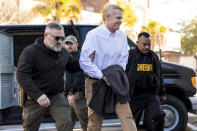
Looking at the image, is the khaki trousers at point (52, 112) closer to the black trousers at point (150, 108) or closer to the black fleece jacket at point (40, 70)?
the black fleece jacket at point (40, 70)

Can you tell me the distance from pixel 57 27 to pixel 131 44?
7.65 ft

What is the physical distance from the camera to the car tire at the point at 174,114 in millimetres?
5859

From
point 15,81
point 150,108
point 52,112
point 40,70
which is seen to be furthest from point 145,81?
point 15,81

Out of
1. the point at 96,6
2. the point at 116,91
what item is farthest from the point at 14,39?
the point at 96,6

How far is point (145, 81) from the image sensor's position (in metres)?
4.51

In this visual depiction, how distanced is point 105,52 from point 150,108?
1.50 metres

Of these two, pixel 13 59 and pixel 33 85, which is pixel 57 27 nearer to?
pixel 33 85

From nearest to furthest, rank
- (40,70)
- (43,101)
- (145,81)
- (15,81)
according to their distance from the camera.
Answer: (43,101), (40,70), (145,81), (15,81)

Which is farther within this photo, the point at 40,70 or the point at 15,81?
the point at 15,81

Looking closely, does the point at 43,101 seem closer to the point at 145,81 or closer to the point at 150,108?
the point at 145,81

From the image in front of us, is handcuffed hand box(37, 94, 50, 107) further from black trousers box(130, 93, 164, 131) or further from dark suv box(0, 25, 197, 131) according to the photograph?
dark suv box(0, 25, 197, 131)

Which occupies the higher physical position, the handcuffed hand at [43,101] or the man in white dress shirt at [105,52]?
the man in white dress shirt at [105,52]

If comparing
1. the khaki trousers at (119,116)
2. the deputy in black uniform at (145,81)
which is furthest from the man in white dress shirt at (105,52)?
the deputy in black uniform at (145,81)

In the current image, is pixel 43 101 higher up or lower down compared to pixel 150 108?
higher up
